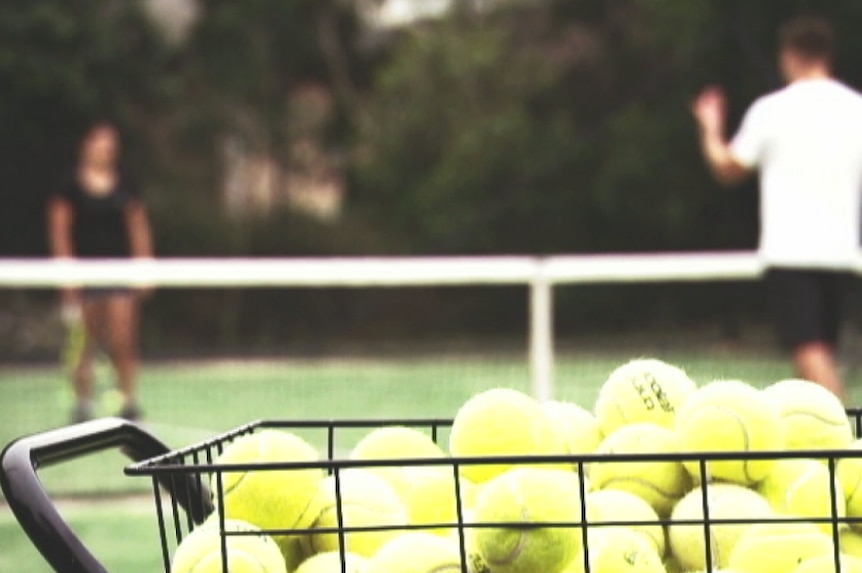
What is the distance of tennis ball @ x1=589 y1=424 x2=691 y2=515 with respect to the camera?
1.03 meters

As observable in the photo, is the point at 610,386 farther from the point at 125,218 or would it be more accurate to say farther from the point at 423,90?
the point at 423,90

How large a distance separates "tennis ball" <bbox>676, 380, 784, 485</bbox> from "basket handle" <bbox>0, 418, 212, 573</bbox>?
1.24 feet

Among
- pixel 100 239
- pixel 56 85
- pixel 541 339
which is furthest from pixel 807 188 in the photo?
pixel 56 85

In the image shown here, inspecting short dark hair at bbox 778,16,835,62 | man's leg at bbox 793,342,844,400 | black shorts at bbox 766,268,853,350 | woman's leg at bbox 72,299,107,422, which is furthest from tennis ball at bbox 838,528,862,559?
woman's leg at bbox 72,299,107,422

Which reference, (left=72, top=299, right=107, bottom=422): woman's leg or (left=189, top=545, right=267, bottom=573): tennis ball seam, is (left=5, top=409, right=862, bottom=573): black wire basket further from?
(left=72, top=299, right=107, bottom=422): woman's leg

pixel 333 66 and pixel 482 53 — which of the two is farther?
pixel 333 66

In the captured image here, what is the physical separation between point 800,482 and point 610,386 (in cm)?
19

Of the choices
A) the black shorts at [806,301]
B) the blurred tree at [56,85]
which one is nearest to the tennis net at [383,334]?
the blurred tree at [56,85]

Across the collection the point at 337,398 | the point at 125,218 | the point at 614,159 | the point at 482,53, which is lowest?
the point at 337,398

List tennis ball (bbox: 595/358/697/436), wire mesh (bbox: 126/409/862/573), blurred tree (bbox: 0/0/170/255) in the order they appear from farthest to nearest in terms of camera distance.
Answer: blurred tree (bbox: 0/0/170/255) → tennis ball (bbox: 595/358/697/436) → wire mesh (bbox: 126/409/862/573)

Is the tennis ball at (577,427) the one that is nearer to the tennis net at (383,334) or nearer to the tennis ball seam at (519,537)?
the tennis ball seam at (519,537)

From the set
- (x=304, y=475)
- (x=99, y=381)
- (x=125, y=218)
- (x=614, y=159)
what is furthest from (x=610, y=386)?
(x=614, y=159)

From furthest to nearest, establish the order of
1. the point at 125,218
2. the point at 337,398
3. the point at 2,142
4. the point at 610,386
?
the point at 2,142 → the point at 337,398 → the point at 125,218 → the point at 610,386

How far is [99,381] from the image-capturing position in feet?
40.8
